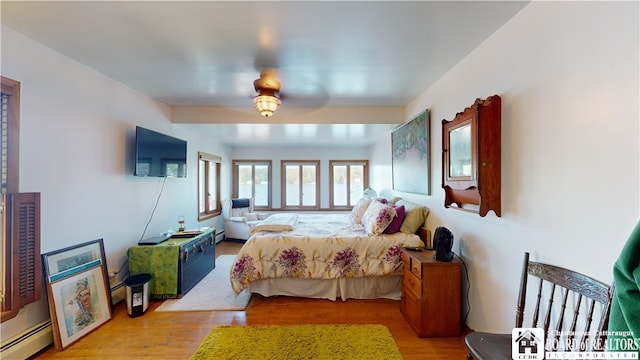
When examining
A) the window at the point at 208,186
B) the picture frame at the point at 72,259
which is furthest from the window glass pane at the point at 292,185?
the picture frame at the point at 72,259

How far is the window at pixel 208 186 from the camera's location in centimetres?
476

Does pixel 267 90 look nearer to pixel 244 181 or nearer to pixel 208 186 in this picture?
pixel 208 186

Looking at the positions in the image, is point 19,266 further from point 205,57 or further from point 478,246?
point 478,246

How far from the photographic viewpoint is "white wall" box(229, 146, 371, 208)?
20.8 ft

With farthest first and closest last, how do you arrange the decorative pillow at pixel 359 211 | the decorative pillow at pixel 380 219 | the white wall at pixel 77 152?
the decorative pillow at pixel 359 211, the decorative pillow at pixel 380 219, the white wall at pixel 77 152


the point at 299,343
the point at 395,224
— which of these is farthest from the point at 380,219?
the point at 299,343

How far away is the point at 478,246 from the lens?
2062 millimetres

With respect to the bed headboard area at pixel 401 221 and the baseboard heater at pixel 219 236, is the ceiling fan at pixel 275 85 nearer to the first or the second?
the bed headboard area at pixel 401 221

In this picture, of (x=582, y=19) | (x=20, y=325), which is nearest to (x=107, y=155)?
(x=20, y=325)

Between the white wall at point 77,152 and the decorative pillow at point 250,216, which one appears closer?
the white wall at point 77,152

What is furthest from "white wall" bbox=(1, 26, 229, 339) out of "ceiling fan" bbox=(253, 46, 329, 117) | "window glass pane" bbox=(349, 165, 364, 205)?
"window glass pane" bbox=(349, 165, 364, 205)

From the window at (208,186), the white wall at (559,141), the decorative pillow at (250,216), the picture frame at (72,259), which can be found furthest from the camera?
the decorative pillow at (250,216)

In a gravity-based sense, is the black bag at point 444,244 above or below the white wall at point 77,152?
below

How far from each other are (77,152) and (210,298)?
1.94 metres
